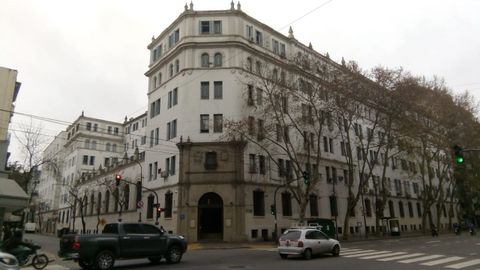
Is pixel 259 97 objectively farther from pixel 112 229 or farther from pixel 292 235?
pixel 112 229

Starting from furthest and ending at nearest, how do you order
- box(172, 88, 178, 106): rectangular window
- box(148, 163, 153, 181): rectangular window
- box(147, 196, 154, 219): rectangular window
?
box(148, 163, 153, 181): rectangular window, box(147, 196, 154, 219): rectangular window, box(172, 88, 178, 106): rectangular window

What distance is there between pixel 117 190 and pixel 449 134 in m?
44.5

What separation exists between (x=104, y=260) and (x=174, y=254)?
11.4 feet

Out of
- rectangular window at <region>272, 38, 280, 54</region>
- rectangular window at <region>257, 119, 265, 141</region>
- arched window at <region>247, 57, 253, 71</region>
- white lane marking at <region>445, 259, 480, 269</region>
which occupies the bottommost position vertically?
white lane marking at <region>445, 259, 480, 269</region>

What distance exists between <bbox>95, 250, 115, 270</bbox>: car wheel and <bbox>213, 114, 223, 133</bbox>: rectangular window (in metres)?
23.5

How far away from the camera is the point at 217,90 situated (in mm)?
39562

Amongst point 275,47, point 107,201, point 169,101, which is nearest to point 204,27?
point 275,47

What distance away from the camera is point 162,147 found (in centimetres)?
4169

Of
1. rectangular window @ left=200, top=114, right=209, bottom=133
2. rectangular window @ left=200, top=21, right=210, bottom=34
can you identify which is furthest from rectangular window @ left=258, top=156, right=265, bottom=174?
rectangular window @ left=200, top=21, right=210, bottom=34

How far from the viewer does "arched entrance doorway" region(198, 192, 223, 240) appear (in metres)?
36.1

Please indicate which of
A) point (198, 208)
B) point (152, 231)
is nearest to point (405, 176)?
point (198, 208)

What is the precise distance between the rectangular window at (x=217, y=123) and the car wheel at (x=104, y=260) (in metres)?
23.5

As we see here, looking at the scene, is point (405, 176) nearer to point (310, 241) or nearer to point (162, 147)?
point (162, 147)

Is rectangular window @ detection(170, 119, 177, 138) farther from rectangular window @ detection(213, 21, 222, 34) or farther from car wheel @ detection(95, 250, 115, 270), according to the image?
car wheel @ detection(95, 250, 115, 270)
